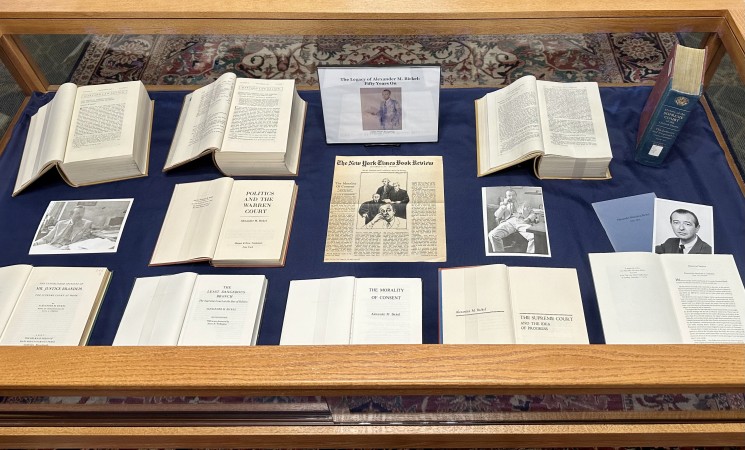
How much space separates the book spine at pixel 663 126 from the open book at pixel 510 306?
429 mm

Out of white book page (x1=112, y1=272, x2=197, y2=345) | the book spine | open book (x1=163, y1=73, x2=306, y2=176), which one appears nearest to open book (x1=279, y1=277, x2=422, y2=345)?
white book page (x1=112, y1=272, x2=197, y2=345)

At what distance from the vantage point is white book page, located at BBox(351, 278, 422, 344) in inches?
45.2

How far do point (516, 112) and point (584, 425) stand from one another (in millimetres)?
792

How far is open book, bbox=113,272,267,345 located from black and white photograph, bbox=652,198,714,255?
0.92 meters

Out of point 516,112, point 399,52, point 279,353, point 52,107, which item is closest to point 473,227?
Answer: point 516,112

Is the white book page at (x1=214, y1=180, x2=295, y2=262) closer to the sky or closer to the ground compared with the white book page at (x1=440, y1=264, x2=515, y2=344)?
closer to the sky

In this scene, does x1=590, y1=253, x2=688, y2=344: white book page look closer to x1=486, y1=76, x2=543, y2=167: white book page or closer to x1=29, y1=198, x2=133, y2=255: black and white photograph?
x1=486, y1=76, x2=543, y2=167: white book page

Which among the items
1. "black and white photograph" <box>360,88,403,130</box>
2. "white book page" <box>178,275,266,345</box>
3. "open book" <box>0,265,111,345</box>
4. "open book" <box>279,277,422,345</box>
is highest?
"black and white photograph" <box>360,88,403,130</box>

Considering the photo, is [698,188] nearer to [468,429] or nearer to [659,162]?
[659,162]

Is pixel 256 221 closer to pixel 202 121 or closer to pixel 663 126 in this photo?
pixel 202 121

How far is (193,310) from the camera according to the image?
120cm

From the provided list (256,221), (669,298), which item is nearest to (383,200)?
(256,221)

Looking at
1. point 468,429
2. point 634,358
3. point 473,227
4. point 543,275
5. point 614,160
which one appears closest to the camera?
point 634,358

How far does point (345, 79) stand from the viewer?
1385 millimetres
